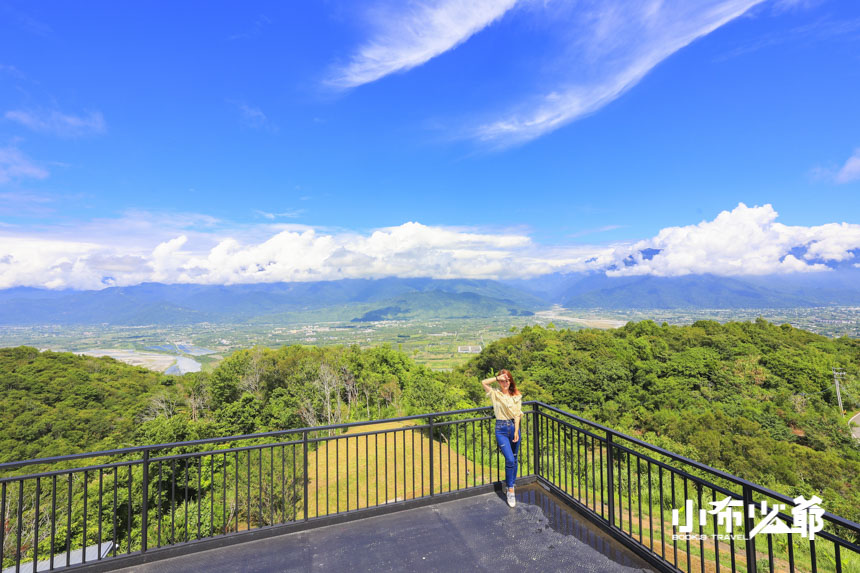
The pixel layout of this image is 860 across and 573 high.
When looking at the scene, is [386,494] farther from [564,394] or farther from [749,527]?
[564,394]

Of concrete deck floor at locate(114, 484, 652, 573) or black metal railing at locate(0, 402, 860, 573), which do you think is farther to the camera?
concrete deck floor at locate(114, 484, 652, 573)

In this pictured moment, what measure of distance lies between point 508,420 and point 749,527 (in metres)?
2.24

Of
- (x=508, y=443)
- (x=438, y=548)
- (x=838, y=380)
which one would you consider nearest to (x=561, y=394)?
(x=838, y=380)

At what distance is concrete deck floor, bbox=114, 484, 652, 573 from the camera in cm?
344

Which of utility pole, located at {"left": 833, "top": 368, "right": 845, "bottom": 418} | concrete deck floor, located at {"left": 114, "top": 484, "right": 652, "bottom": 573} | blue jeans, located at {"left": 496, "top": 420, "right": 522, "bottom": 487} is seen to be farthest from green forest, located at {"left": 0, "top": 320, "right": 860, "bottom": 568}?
blue jeans, located at {"left": 496, "top": 420, "right": 522, "bottom": 487}

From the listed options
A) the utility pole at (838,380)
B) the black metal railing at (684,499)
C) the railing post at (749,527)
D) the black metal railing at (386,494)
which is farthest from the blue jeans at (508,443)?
the utility pole at (838,380)

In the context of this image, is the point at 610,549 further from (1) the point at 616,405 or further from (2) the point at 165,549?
(1) the point at 616,405

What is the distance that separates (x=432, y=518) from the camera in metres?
4.22

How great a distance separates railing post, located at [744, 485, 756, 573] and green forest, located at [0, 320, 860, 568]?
2369 cm

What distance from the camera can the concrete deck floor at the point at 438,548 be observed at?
3438 mm

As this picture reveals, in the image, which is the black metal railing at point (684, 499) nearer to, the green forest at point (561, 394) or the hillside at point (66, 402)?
the green forest at point (561, 394)

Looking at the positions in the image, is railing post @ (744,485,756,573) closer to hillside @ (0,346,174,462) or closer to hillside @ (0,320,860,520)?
hillside @ (0,320,860,520)

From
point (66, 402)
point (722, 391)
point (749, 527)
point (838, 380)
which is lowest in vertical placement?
point (722, 391)

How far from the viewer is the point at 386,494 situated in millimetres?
3041
